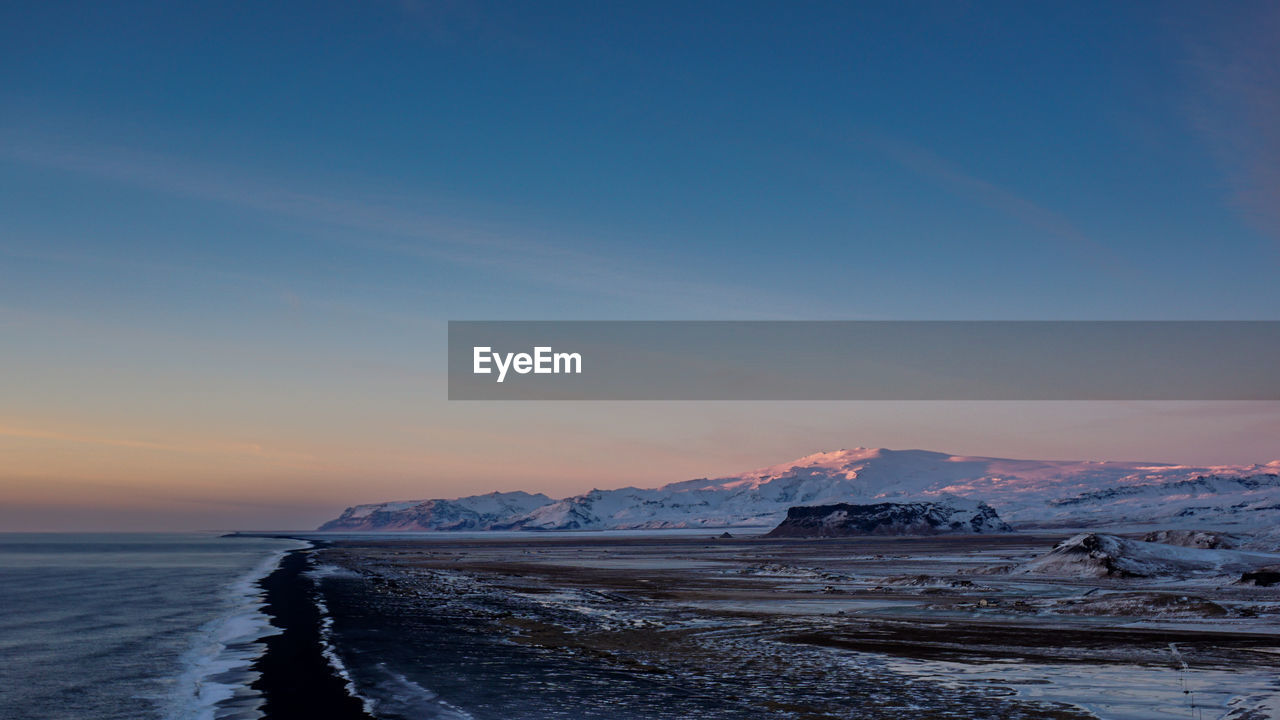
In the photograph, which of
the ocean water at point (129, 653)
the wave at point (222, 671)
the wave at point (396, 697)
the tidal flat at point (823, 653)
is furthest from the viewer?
the ocean water at point (129, 653)

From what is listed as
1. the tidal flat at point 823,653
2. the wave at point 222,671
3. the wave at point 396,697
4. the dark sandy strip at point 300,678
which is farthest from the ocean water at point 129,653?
the tidal flat at point 823,653

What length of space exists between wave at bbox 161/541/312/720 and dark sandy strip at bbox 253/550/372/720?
1.05 feet

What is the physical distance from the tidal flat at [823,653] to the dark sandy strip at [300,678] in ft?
1.79

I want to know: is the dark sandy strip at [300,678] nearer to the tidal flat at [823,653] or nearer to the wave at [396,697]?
the wave at [396,697]

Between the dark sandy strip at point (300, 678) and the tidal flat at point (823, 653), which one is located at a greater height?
the dark sandy strip at point (300, 678)

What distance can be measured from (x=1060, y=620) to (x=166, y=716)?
1113 inches

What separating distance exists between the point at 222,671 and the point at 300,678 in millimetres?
3259

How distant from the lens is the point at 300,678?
21547 millimetres

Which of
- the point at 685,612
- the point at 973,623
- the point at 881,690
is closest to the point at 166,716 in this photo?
the point at 881,690

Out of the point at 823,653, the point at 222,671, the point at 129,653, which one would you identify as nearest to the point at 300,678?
the point at 222,671

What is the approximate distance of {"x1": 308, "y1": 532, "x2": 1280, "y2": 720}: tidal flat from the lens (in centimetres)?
1806

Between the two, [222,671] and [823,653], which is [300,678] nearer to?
[222,671]

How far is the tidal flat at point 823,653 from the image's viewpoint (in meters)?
18.1

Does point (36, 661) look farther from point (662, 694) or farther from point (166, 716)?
point (662, 694)
